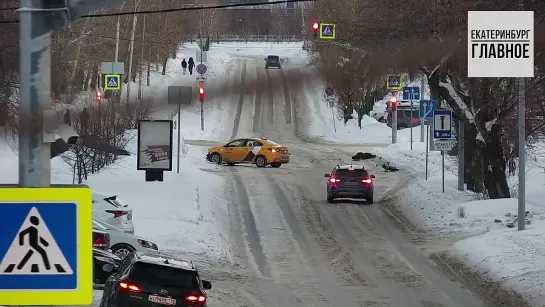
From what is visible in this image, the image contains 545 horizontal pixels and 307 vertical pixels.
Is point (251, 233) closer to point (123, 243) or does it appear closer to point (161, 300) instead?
point (123, 243)

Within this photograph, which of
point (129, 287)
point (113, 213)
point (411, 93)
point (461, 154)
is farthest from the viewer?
point (411, 93)

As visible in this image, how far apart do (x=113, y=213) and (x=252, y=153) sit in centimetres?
2191

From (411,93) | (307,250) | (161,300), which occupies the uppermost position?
(411,93)

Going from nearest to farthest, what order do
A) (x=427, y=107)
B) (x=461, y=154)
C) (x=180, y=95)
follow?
(x=180, y=95)
(x=427, y=107)
(x=461, y=154)

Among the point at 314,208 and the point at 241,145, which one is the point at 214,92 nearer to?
the point at 314,208

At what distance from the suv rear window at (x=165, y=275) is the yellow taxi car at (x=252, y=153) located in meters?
30.4

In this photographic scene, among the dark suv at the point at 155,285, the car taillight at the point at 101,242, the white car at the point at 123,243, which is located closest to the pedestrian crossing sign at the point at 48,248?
the dark suv at the point at 155,285

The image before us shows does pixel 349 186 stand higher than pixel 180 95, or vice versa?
pixel 180 95

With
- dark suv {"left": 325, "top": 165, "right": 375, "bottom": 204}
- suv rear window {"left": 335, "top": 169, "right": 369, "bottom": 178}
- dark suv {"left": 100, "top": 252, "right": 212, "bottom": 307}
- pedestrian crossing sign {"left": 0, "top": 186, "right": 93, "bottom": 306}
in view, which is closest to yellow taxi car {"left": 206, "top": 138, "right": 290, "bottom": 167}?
suv rear window {"left": 335, "top": 169, "right": 369, "bottom": 178}

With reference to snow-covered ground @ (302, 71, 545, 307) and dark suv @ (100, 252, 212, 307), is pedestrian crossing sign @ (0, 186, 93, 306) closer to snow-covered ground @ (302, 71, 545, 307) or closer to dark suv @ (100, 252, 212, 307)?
snow-covered ground @ (302, 71, 545, 307)

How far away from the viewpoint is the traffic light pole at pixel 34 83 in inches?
188

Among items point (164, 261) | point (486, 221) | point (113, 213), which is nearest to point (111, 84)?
point (164, 261)

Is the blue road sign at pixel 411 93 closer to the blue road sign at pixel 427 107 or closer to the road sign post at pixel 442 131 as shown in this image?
the blue road sign at pixel 427 107

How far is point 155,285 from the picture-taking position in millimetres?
13859
